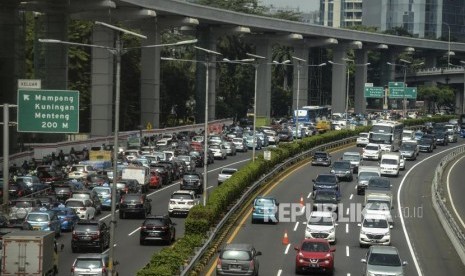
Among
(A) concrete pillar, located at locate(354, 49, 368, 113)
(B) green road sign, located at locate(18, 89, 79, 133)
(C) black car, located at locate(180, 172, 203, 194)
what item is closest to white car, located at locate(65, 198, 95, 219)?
(B) green road sign, located at locate(18, 89, 79, 133)

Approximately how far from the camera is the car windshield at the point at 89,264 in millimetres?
32500

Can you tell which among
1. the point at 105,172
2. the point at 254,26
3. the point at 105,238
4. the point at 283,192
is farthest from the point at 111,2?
the point at 105,238

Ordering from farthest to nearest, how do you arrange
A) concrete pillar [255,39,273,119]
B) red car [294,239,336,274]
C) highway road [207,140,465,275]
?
concrete pillar [255,39,273,119] < highway road [207,140,465,275] < red car [294,239,336,274]

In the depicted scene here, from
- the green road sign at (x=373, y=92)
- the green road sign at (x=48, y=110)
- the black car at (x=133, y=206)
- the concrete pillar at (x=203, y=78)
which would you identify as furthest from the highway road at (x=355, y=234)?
the green road sign at (x=373, y=92)

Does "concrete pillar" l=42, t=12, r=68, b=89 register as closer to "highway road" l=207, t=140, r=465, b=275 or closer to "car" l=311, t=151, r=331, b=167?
"car" l=311, t=151, r=331, b=167

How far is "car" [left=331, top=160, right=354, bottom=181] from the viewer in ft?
235

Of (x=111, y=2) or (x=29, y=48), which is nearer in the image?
(x=111, y=2)

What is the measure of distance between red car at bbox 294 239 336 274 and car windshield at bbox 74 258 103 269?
8.30 m

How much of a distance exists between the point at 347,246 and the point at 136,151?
131 feet

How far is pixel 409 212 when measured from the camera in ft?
190

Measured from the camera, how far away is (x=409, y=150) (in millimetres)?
91688

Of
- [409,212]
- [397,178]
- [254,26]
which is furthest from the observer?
[254,26]

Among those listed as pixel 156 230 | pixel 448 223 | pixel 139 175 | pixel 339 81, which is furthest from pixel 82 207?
pixel 339 81

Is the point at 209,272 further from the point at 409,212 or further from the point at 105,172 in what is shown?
the point at 105,172
